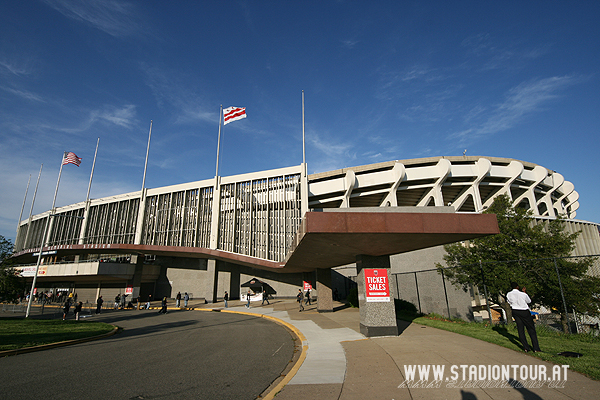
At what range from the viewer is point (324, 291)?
23047 mm

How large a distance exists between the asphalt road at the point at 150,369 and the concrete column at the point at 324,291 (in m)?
10.5

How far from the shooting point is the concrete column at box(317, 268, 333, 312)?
74.7 ft

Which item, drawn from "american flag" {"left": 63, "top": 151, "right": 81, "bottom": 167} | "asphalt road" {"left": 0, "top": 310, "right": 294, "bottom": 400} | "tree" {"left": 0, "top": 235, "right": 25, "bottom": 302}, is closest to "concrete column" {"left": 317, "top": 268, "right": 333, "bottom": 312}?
"asphalt road" {"left": 0, "top": 310, "right": 294, "bottom": 400}

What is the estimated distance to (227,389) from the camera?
619 centimetres

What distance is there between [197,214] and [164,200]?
696cm

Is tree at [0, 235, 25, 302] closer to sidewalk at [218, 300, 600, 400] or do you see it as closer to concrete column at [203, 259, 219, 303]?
concrete column at [203, 259, 219, 303]

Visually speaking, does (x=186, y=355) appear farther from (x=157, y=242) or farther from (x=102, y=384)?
(x=157, y=242)

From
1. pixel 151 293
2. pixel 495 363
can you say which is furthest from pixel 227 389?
pixel 151 293

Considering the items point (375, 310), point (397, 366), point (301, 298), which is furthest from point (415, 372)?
point (301, 298)

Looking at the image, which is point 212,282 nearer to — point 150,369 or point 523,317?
point 150,369

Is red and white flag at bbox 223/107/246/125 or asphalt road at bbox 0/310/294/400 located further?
red and white flag at bbox 223/107/246/125

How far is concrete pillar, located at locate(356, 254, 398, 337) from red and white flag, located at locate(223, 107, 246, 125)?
2826cm

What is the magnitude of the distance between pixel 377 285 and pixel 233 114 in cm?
2992

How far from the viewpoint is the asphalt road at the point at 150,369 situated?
20.1 ft
